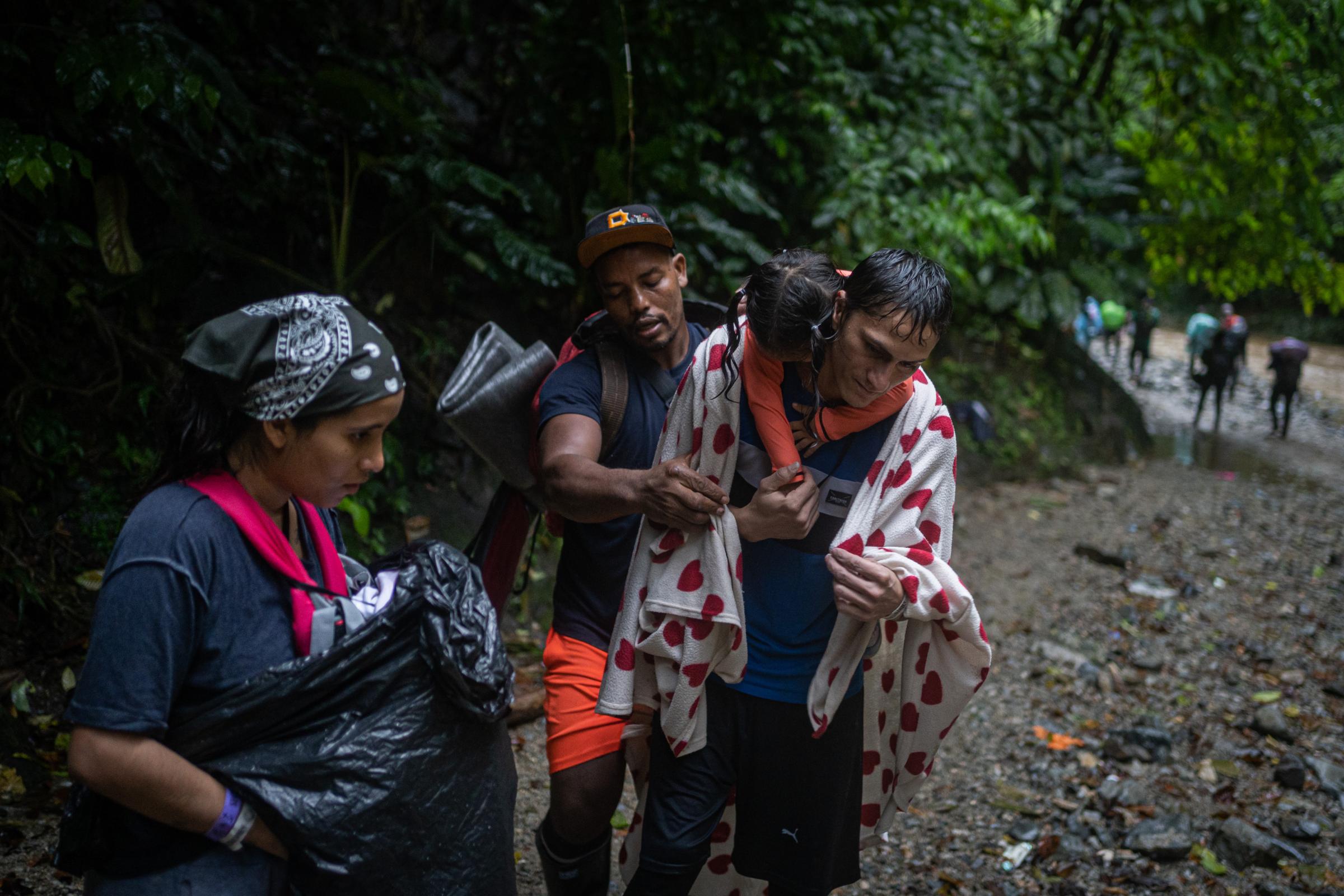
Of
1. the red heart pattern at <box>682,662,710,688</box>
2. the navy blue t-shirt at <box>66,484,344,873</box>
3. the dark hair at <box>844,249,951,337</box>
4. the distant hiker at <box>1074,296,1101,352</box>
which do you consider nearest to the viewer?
the navy blue t-shirt at <box>66,484,344,873</box>

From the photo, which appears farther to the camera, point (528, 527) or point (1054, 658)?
point (1054, 658)

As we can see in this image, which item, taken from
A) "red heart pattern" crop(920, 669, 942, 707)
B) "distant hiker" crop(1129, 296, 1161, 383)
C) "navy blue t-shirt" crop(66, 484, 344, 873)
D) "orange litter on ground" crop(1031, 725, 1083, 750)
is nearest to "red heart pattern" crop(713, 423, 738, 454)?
"red heart pattern" crop(920, 669, 942, 707)

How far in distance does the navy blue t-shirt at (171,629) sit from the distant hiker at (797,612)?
0.93 m

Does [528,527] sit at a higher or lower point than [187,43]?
lower

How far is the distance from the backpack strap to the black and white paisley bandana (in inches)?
39.4

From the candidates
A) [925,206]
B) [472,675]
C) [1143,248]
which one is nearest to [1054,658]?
[925,206]

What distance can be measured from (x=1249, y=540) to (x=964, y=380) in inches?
118

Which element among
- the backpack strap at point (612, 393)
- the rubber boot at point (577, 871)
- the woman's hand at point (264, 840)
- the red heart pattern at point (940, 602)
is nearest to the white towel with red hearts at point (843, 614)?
the red heart pattern at point (940, 602)

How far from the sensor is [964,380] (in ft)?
31.9

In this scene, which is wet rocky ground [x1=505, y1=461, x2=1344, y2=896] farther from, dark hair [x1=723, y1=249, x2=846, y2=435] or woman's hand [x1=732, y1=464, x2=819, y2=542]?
dark hair [x1=723, y1=249, x2=846, y2=435]

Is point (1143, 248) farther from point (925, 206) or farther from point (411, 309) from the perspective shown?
point (411, 309)

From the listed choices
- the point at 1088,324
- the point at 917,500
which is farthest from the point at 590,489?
the point at 1088,324

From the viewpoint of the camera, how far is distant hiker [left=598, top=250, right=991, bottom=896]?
1.98 meters

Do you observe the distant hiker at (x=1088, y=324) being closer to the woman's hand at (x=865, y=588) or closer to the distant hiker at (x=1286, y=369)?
the distant hiker at (x=1286, y=369)
